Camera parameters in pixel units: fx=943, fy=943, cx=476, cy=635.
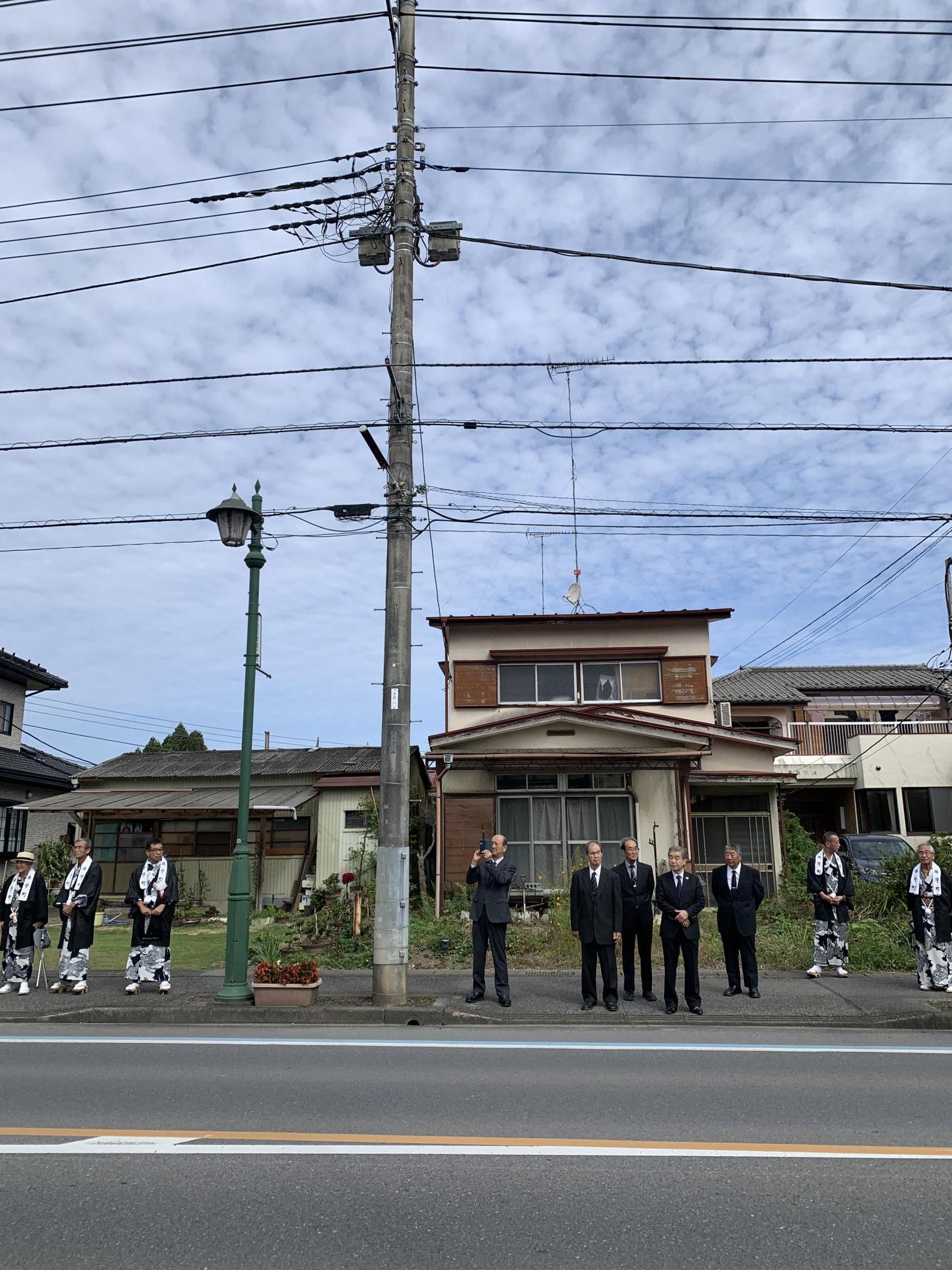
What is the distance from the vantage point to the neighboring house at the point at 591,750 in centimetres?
→ 1891

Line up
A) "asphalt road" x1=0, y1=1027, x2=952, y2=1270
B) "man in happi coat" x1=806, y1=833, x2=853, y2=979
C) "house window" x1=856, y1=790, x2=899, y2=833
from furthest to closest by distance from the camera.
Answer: "house window" x1=856, y1=790, x2=899, y2=833 < "man in happi coat" x1=806, y1=833, x2=853, y2=979 < "asphalt road" x1=0, y1=1027, x2=952, y2=1270

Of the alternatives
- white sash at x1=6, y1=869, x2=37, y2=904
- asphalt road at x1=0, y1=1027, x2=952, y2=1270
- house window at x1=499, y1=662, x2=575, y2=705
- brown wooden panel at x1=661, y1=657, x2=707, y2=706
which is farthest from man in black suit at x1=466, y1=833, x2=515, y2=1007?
brown wooden panel at x1=661, y1=657, x2=707, y2=706

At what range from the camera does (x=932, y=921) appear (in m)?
10.9

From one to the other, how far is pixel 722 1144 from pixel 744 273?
9.18m

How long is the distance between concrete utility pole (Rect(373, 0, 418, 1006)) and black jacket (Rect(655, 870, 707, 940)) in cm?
282

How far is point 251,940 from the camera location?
589 inches

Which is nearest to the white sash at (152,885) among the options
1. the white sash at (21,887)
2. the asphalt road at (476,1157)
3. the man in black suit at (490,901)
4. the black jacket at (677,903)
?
the white sash at (21,887)

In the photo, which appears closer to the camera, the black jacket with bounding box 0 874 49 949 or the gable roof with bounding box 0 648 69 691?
the black jacket with bounding box 0 874 49 949

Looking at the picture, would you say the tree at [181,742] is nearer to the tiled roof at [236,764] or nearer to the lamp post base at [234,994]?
the tiled roof at [236,764]

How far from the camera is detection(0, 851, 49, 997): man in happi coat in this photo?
1141 cm

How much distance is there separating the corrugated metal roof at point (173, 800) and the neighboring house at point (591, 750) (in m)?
4.92

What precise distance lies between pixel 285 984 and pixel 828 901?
6.75 meters

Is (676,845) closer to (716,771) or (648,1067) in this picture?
(716,771)

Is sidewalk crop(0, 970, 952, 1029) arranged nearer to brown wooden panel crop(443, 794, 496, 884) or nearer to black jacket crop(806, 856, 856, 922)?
black jacket crop(806, 856, 856, 922)
